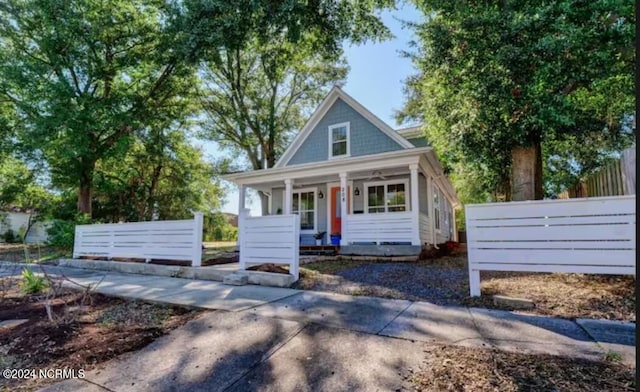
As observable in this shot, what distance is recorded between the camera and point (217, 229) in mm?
29406

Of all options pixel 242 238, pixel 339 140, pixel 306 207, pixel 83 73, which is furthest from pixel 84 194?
pixel 242 238

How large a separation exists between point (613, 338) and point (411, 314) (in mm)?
1802

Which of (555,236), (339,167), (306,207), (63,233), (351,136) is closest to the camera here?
(555,236)

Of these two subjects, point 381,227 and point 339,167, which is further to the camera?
point 339,167

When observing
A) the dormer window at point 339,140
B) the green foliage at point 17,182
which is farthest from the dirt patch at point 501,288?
the green foliage at point 17,182

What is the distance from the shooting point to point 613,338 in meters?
2.92

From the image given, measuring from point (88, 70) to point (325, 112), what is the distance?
36.2 feet

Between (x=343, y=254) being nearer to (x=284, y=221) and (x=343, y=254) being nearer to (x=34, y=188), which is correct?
(x=284, y=221)

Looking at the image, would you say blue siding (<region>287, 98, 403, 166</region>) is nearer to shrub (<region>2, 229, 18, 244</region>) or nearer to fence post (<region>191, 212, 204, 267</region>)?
fence post (<region>191, 212, 204, 267</region>)

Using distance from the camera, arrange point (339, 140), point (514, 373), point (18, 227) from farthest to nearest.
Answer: point (18, 227), point (339, 140), point (514, 373)

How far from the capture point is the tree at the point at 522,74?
6.21 meters

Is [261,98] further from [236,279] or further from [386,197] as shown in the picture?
[236,279]

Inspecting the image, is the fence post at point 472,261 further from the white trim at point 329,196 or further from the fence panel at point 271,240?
the white trim at point 329,196

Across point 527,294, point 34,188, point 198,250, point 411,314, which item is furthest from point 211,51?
point 34,188
